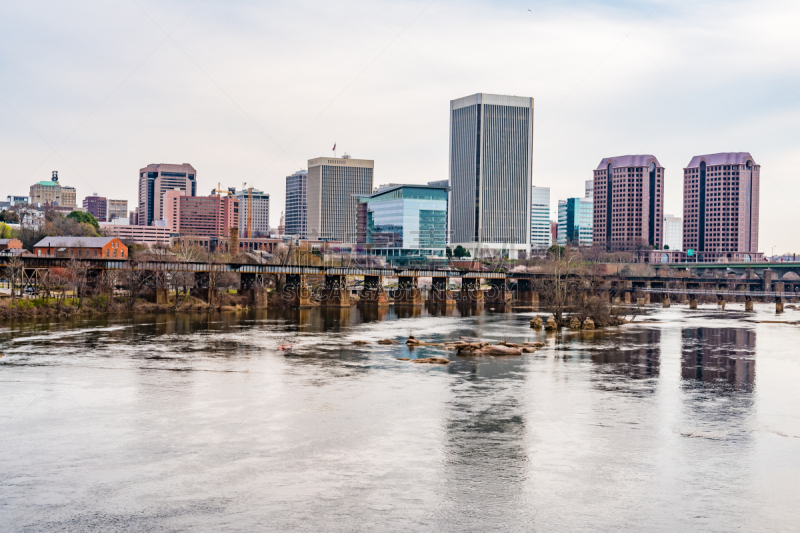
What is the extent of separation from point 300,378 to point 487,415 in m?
16.0

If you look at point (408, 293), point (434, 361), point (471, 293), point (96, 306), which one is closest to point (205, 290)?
point (96, 306)

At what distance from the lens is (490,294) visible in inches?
6905

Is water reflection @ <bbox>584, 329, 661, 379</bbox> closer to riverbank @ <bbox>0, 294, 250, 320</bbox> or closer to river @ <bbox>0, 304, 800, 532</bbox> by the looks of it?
river @ <bbox>0, 304, 800, 532</bbox>

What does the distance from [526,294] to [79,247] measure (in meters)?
98.5

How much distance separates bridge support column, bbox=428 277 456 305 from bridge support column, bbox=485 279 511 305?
32.5ft

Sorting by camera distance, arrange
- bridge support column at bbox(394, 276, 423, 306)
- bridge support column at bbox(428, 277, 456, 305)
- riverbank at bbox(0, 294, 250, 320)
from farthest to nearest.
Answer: bridge support column at bbox(428, 277, 456, 305)
bridge support column at bbox(394, 276, 423, 306)
riverbank at bbox(0, 294, 250, 320)

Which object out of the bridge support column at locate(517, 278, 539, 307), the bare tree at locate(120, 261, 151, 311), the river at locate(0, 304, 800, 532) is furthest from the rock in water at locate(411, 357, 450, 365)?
the bridge support column at locate(517, 278, 539, 307)

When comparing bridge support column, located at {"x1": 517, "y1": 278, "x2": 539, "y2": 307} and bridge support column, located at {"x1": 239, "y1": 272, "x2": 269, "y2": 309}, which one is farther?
bridge support column, located at {"x1": 517, "y1": 278, "x2": 539, "y2": 307}

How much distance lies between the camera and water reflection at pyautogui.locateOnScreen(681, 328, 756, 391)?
5278 centimetres

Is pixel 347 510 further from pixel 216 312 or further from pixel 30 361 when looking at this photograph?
pixel 216 312

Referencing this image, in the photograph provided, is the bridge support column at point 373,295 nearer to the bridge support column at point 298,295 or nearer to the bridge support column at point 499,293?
the bridge support column at point 298,295

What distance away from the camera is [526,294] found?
6993 inches

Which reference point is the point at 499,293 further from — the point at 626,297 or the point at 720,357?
the point at 720,357

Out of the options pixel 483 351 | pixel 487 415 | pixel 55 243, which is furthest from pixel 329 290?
pixel 487 415
